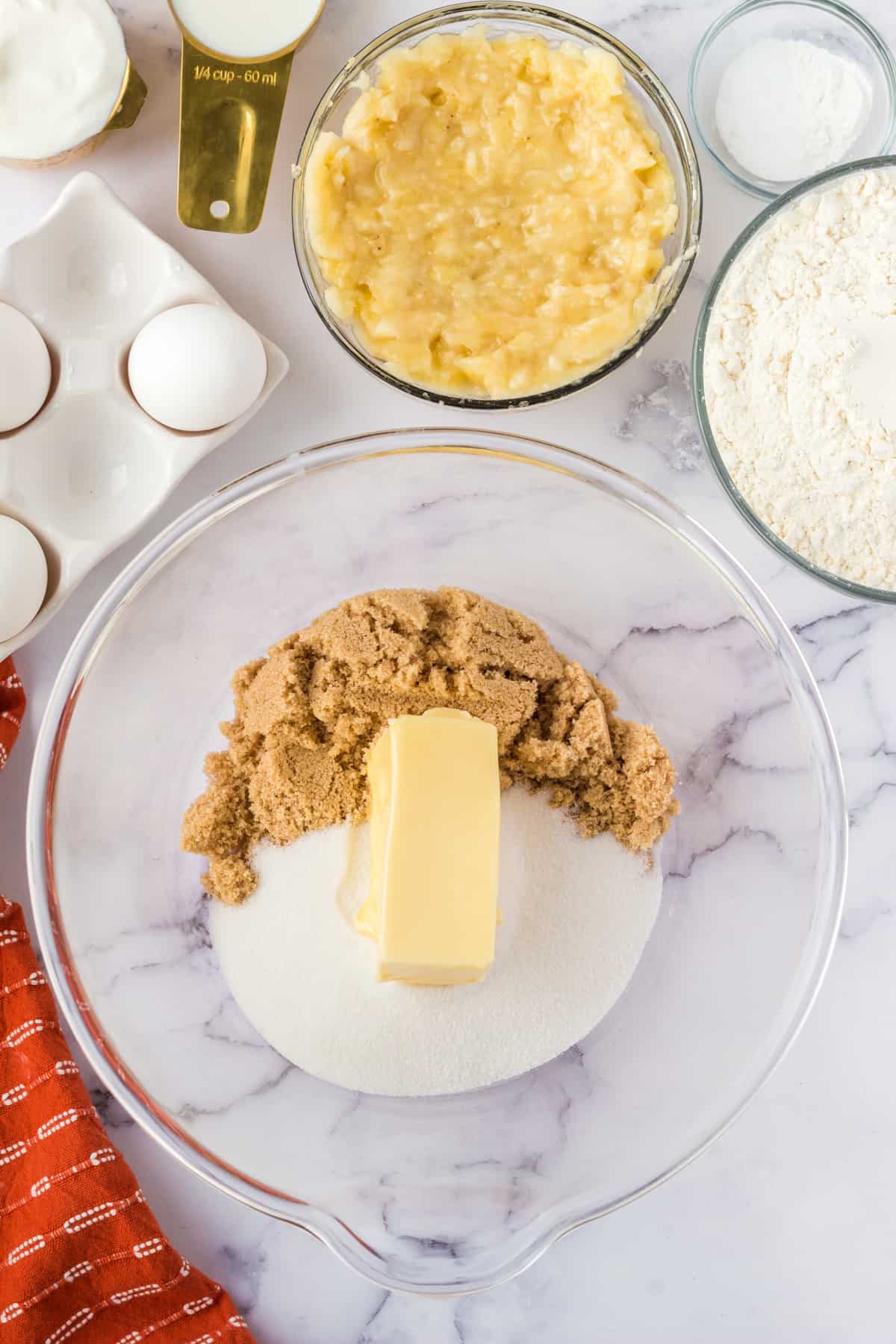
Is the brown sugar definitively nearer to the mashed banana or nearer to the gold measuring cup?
the mashed banana

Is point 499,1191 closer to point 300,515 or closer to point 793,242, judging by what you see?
point 300,515

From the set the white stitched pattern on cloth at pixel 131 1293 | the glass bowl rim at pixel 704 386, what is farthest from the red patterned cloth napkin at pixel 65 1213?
the glass bowl rim at pixel 704 386

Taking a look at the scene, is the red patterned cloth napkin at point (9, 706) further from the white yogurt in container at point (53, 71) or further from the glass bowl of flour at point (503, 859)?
the white yogurt in container at point (53, 71)

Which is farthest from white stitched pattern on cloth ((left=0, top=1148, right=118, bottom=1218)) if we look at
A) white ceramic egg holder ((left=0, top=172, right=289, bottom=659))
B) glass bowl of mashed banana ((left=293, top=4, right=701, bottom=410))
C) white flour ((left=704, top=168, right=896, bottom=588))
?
white flour ((left=704, top=168, right=896, bottom=588))

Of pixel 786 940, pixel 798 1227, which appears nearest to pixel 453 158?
pixel 786 940

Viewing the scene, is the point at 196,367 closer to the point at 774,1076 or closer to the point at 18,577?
the point at 18,577

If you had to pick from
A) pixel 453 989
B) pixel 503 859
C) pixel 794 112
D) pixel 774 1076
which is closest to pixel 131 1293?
pixel 453 989
